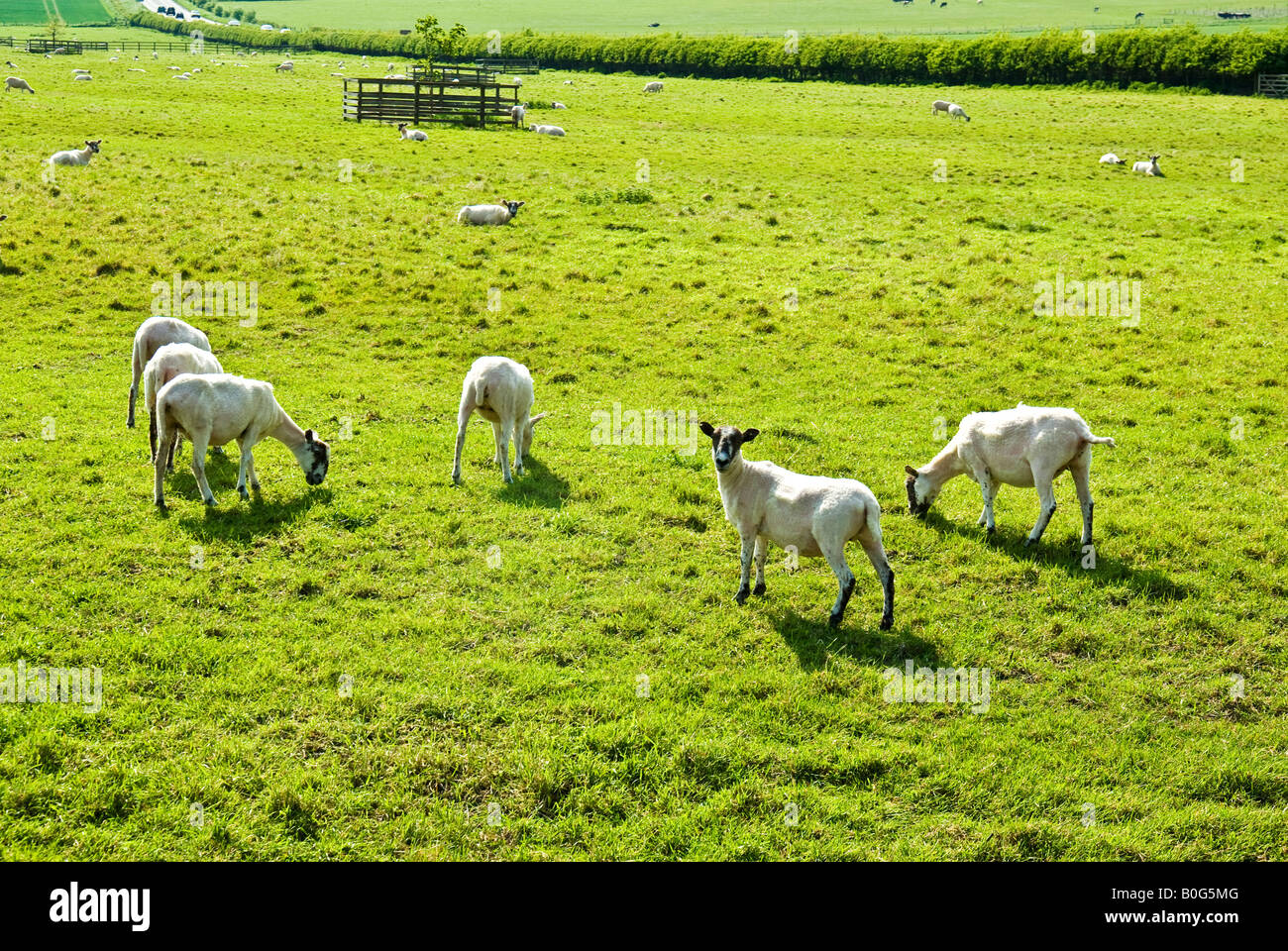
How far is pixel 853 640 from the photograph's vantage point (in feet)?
30.8

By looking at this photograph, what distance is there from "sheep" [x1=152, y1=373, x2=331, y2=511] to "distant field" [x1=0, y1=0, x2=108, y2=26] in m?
177

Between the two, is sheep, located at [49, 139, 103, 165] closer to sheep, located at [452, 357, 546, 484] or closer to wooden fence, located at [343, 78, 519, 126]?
wooden fence, located at [343, 78, 519, 126]

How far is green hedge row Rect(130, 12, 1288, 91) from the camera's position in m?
70.3

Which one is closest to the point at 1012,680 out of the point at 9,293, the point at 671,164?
the point at 9,293

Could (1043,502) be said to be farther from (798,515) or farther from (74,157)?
(74,157)

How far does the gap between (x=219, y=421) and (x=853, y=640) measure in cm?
821

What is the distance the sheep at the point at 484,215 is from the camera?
2778 centimetres

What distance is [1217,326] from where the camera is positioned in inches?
791

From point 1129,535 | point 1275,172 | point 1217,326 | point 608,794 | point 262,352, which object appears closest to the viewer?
point 608,794

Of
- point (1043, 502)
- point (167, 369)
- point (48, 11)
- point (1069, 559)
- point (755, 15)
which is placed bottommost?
point (1069, 559)

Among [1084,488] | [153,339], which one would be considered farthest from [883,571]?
[153,339]

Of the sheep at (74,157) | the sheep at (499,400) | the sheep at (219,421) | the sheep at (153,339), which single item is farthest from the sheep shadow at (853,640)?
the sheep at (74,157)

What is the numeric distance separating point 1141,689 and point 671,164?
34.2 meters

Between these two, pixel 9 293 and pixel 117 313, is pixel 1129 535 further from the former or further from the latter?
pixel 9 293
